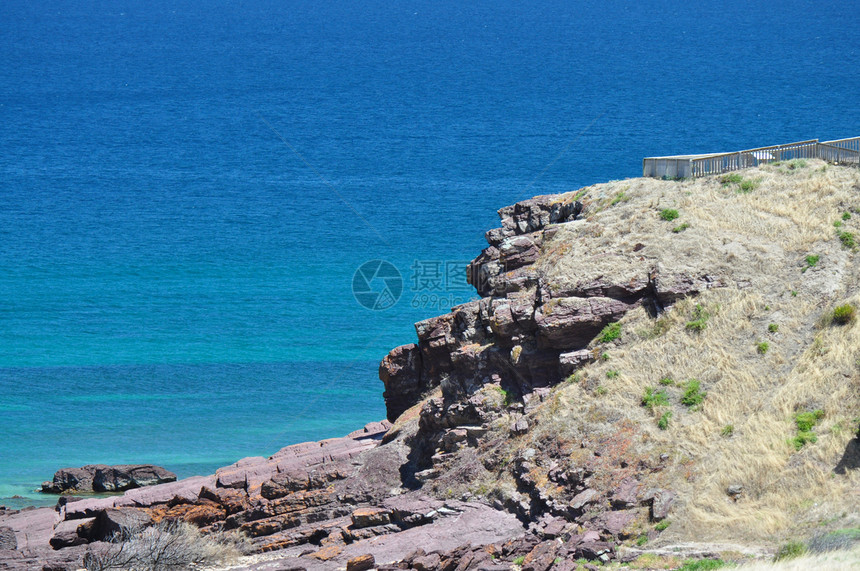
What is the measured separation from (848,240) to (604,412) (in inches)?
546

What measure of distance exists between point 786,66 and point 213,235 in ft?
405

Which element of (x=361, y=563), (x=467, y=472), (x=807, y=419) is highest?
(x=467, y=472)

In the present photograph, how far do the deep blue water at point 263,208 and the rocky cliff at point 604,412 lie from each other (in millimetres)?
20541

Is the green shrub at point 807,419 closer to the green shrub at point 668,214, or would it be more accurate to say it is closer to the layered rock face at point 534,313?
the layered rock face at point 534,313

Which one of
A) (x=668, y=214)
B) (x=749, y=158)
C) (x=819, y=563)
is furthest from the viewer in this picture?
(x=749, y=158)

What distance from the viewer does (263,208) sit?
130 metres

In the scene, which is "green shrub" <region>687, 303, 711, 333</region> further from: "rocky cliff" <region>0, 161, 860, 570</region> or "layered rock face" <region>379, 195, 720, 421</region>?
"layered rock face" <region>379, 195, 720, 421</region>

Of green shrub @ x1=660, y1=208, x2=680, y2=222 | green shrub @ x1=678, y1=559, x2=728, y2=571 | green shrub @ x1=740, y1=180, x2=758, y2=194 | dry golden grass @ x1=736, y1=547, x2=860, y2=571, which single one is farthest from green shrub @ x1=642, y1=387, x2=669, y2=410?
green shrub @ x1=740, y1=180, x2=758, y2=194

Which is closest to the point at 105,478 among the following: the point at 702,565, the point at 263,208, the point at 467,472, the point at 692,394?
the point at 467,472

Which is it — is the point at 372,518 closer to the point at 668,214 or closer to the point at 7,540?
the point at 7,540

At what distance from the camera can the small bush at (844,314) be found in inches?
1549

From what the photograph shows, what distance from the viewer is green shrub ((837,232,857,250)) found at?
43344mm

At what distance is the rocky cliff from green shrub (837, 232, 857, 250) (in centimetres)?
12

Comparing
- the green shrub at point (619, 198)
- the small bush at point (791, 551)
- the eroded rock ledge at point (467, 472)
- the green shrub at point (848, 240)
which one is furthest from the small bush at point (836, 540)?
the green shrub at point (619, 198)
